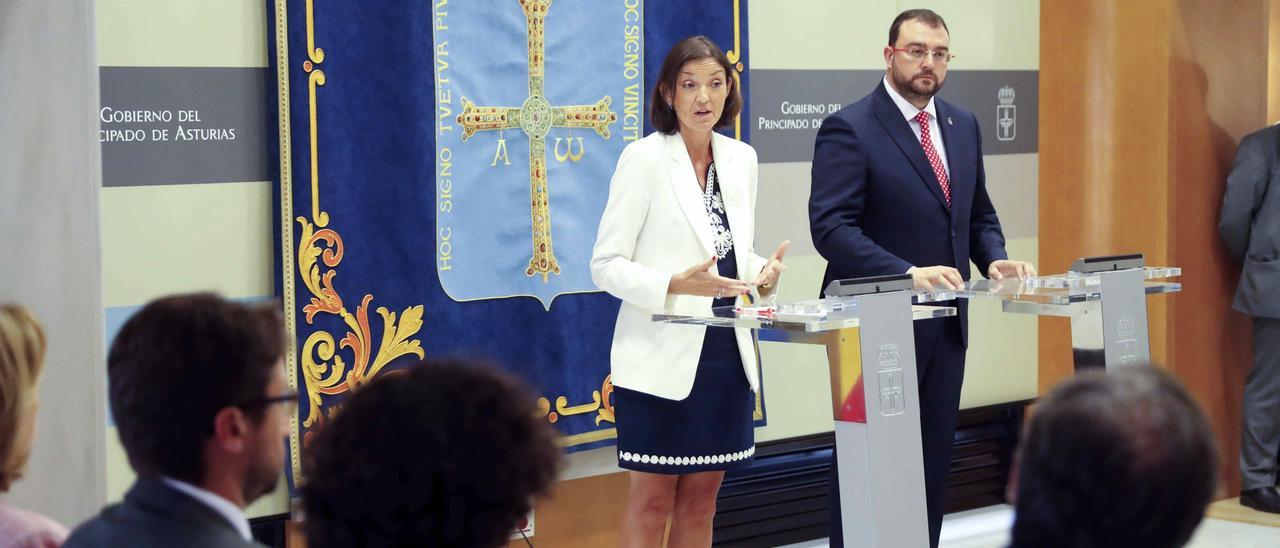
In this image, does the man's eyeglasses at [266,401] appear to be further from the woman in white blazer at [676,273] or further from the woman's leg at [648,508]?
the woman's leg at [648,508]

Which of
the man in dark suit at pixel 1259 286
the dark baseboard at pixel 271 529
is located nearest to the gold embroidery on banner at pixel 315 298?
the dark baseboard at pixel 271 529

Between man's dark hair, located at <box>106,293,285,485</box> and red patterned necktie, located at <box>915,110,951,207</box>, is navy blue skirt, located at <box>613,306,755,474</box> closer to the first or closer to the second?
red patterned necktie, located at <box>915,110,951,207</box>

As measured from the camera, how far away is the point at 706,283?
3215 mm

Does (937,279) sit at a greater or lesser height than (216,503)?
greater

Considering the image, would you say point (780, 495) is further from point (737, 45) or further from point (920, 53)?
point (920, 53)

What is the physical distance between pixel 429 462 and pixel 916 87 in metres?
2.45

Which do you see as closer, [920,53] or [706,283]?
[706,283]

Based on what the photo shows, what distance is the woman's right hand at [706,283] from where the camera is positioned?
3127mm

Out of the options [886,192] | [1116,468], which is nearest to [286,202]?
[886,192]

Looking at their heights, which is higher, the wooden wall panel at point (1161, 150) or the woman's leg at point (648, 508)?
the wooden wall panel at point (1161, 150)

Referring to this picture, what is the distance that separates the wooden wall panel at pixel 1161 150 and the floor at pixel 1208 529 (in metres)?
0.27

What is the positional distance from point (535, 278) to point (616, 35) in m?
0.82

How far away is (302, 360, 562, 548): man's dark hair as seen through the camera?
4.34ft

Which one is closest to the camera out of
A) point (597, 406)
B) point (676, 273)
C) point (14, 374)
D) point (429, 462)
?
point (429, 462)
